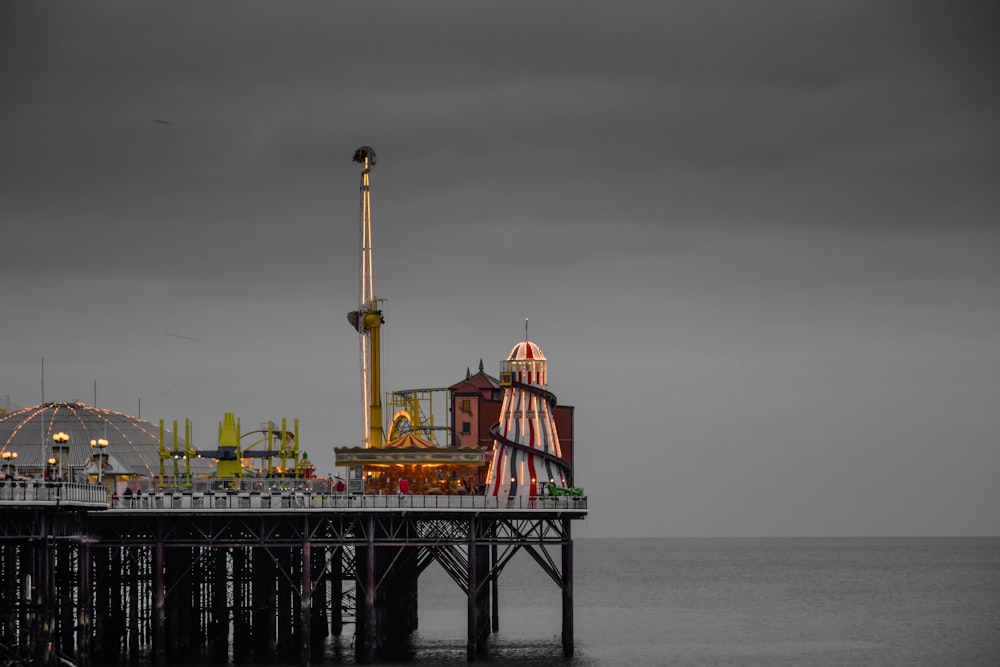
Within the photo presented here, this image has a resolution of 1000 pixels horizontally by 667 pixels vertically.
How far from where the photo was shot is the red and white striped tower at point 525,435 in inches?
4023

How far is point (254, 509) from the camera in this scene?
93500 mm

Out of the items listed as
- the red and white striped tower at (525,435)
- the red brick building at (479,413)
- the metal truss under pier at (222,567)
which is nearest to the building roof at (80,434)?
the metal truss under pier at (222,567)

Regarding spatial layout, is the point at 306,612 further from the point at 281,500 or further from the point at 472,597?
the point at 472,597

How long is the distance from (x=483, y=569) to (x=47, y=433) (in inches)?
1247

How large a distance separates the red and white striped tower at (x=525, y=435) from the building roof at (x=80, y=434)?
3315cm

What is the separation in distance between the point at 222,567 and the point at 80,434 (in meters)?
25.2

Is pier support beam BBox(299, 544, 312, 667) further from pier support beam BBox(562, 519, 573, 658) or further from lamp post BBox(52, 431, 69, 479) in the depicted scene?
pier support beam BBox(562, 519, 573, 658)

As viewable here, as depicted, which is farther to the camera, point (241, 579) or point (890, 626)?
point (890, 626)

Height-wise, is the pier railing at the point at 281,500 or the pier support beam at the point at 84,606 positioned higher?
the pier railing at the point at 281,500

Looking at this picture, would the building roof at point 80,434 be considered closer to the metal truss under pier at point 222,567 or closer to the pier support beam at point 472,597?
the metal truss under pier at point 222,567

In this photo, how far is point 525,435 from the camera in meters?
103

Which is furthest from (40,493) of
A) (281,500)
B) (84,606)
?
(281,500)

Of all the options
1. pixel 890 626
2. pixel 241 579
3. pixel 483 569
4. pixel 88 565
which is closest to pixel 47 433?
pixel 241 579

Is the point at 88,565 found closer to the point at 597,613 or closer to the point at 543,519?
the point at 543,519
